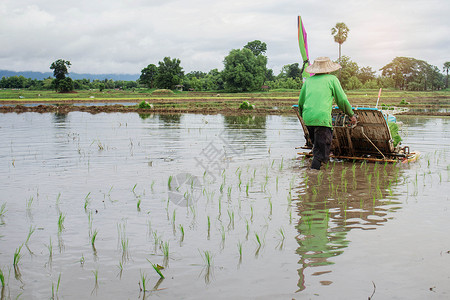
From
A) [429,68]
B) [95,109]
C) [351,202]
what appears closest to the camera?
[351,202]

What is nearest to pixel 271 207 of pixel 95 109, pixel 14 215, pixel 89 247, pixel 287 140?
pixel 89 247

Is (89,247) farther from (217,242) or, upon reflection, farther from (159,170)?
(159,170)

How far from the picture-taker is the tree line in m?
65.4

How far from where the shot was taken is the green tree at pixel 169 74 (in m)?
73.5

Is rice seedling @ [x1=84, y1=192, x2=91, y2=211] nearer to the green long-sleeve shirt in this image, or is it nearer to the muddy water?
the muddy water

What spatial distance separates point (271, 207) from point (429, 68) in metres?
89.8

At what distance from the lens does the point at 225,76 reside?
6644cm

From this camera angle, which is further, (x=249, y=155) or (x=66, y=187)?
(x=249, y=155)

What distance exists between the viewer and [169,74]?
73.5 m

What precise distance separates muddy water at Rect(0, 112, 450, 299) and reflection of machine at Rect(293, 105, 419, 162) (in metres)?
0.28

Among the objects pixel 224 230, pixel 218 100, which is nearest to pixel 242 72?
pixel 218 100

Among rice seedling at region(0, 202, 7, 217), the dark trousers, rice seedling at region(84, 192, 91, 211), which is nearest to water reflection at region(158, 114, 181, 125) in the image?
the dark trousers

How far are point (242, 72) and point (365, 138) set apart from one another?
2309 inches

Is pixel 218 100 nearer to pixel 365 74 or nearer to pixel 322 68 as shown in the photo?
pixel 322 68
